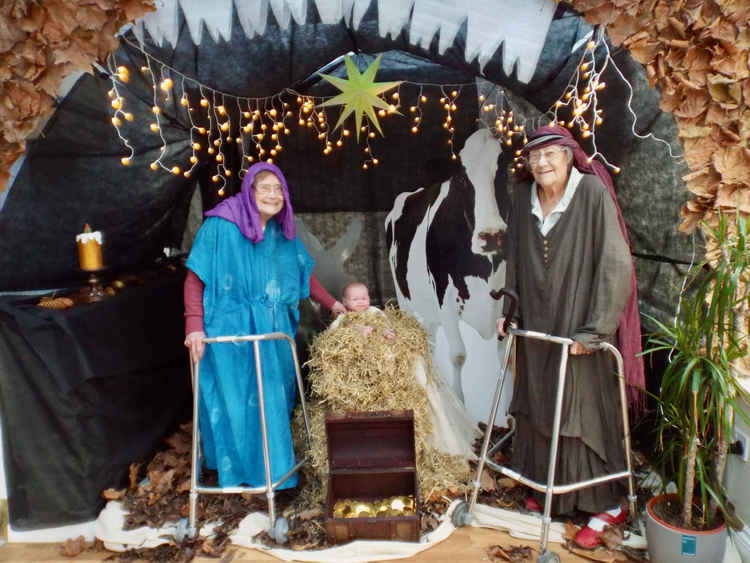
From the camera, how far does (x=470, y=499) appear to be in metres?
3.02

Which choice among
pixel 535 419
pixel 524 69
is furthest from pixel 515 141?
pixel 535 419

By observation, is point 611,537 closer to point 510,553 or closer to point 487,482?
point 510,553

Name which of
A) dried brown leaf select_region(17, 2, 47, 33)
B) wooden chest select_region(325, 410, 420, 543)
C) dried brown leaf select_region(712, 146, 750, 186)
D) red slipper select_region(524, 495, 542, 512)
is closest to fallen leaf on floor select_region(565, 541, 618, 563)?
red slipper select_region(524, 495, 542, 512)

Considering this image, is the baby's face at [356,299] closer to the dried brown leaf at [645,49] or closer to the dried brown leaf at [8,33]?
the dried brown leaf at [645,49]

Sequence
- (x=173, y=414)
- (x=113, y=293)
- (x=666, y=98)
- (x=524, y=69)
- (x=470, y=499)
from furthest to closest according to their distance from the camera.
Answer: (x=173, y=414), (x=113, y=293), (x=470, y=499), (x=524, y=69), (x=666, y=98)

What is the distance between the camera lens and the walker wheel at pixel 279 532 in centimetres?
285

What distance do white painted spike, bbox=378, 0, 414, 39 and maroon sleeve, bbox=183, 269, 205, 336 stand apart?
5.31 ft

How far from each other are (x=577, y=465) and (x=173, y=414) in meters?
2.63

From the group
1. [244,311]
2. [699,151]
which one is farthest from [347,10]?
[699,151]

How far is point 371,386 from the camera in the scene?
315 cm

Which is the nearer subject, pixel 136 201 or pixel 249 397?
pixel 249 397

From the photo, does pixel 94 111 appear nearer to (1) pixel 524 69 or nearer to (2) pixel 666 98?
(1) pixel 524 69

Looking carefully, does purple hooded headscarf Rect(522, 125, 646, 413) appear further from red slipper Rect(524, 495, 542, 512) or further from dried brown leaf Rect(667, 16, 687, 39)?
red slipper Rect(524, 495, 542, 512)

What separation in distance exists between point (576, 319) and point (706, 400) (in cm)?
67
